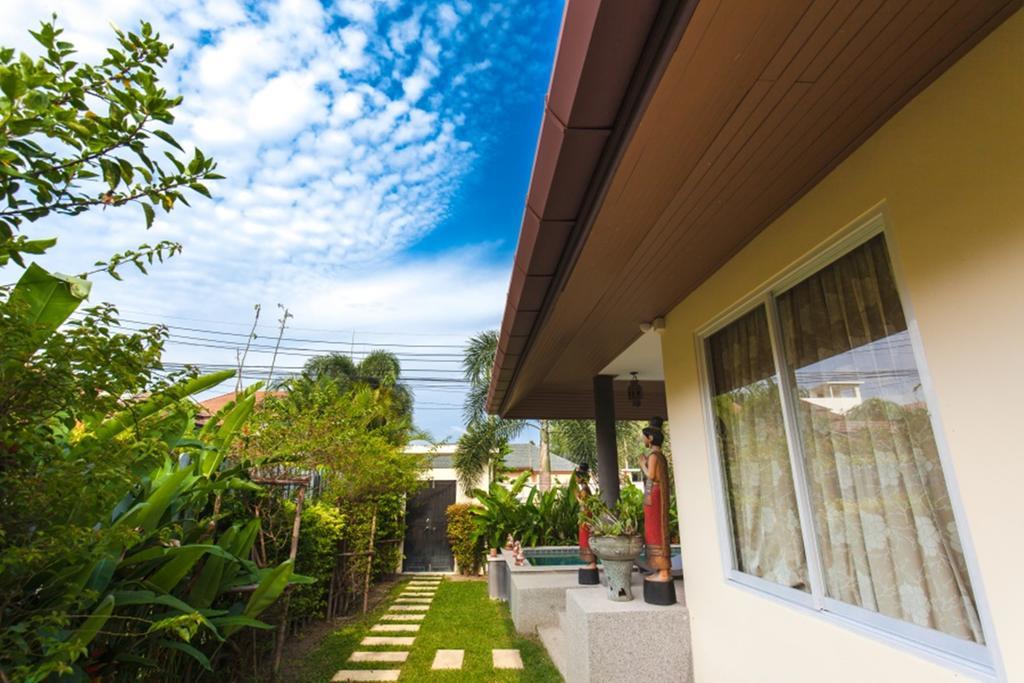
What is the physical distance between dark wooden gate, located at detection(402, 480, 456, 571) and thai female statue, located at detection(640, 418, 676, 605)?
414 inches

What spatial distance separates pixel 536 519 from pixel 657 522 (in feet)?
16.3

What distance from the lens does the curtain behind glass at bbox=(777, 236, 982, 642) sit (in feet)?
5.83

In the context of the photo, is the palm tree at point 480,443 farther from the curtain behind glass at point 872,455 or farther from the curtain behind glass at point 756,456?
the curtain behind glass at point 872,455

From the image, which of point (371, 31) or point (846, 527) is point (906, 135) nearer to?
point (846, 527)

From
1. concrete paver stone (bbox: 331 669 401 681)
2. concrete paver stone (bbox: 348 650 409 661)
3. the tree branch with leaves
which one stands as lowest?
concrete paver stone (bbox: 348 650 409 661)

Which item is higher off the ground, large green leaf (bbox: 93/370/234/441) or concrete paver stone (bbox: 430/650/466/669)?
large green leaf (bbox: 93/370/234/441)

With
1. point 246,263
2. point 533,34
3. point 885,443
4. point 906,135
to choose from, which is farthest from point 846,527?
point 246,263

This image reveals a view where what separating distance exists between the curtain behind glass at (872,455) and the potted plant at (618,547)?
182cm

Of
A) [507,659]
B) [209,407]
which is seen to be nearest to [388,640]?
[507,659]

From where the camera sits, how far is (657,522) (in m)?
3.98

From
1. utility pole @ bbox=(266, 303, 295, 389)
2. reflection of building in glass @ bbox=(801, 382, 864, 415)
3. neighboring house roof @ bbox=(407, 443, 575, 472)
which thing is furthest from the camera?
utility pole @ bbox=(266, 303, 295, 389)

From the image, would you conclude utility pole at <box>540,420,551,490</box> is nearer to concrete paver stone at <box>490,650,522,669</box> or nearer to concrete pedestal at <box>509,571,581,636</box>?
concrete pedestal at <box>509,571,581,636</box>

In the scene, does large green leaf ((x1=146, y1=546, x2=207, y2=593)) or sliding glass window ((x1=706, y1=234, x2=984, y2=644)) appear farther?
large green leaf ((x1=146, y1=546, x2=207, y2=593))

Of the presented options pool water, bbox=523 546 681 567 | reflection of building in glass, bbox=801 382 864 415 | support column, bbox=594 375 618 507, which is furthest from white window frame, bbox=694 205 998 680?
pool water, bbox=523 546 681 567
